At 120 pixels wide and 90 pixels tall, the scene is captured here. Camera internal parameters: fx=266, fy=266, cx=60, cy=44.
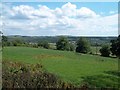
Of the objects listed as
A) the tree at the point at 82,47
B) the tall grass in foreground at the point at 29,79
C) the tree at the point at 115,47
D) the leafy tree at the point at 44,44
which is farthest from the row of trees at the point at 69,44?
the tall grass in foreground at the point at 29,79

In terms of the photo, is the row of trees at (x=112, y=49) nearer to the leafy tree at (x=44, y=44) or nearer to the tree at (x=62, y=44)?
the tree at (x=62, y=44)

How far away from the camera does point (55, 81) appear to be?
7328 mm

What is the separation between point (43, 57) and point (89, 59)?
2.18m

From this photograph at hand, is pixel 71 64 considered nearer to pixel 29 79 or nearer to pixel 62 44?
pixel 62 44

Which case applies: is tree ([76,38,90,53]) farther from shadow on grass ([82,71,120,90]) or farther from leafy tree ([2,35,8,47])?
leafy tree ([2,35,8,47])

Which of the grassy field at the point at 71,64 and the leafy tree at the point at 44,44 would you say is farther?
the leafy tree at the point at 44,44

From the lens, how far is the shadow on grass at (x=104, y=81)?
7.50 m

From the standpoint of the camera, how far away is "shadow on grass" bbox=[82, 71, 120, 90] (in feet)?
24.6

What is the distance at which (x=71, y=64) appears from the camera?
33.0 feet

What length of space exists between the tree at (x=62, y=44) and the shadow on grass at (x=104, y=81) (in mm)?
2083

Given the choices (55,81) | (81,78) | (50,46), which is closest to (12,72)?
(55,81)

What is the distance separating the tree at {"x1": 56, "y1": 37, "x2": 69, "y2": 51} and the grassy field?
0.71 ft

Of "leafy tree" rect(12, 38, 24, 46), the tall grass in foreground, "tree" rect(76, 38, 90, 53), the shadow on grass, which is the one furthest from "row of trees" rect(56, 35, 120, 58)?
the tall grass in foreground

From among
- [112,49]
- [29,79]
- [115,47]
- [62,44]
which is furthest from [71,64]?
[112,49]
